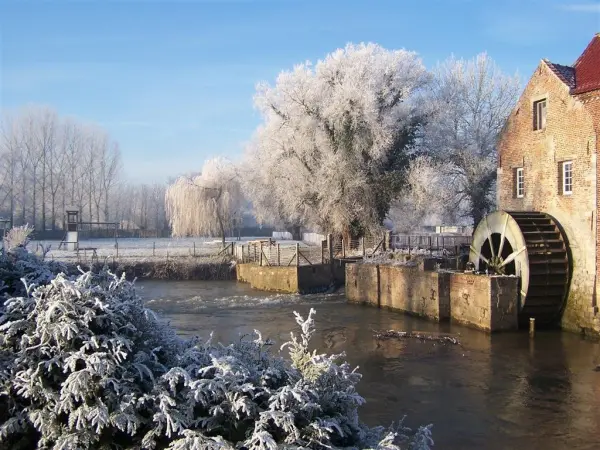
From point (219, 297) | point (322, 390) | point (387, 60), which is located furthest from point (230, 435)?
point (387, 60)

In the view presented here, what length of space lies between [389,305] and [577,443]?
12.9 metres

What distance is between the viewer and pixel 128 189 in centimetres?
7981

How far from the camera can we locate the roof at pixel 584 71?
15.5 metres

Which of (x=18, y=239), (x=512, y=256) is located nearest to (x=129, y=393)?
(x=18, y=239)

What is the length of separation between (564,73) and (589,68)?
662 millimetres

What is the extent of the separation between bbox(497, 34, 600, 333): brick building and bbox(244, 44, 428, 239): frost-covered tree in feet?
33.2

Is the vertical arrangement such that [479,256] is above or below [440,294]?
above

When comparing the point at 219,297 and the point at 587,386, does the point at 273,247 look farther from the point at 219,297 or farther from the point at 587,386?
the point at 587,386

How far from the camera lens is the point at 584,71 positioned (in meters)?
16.4

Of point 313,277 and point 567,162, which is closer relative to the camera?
point 567,162

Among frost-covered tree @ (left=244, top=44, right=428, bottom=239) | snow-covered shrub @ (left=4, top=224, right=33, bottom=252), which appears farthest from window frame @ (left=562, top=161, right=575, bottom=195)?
snow-covered shrub @ (left=4, top=224, right=33, bottom=252)

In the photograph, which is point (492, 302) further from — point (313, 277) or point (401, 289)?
point (313, 277)

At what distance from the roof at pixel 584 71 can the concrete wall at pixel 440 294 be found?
5.37 metres

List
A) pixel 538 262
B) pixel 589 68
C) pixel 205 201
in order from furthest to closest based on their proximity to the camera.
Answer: pixel 205 201 < pixel 589 68 < pixel 538 262
